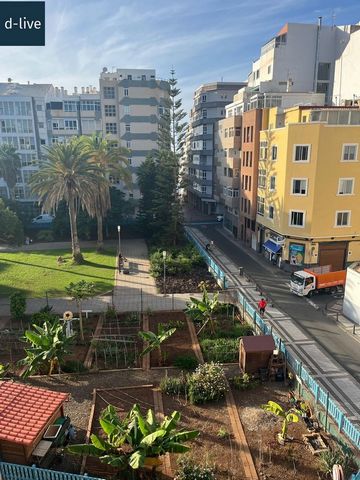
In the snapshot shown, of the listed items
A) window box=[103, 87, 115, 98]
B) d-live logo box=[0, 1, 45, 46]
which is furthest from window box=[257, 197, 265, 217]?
window box=[103, 87, 115, 98]

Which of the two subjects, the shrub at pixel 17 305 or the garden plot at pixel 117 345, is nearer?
the garden plot at pixel 117 345

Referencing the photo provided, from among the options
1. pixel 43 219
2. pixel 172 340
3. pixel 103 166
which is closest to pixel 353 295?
pixel 172 340

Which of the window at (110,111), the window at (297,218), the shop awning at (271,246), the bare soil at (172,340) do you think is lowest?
the bare soil at (172,340)

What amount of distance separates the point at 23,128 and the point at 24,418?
212ft

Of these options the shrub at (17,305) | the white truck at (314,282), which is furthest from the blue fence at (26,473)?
the white truck at (314,282)

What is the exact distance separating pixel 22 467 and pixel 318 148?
1220 inches

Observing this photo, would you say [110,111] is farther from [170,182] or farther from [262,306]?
[262,306]

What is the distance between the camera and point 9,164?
6053 centimetres

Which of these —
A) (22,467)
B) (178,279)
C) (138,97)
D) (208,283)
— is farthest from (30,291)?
(138,97)

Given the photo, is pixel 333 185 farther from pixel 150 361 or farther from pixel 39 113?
pixel 39 113

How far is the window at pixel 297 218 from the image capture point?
34531 mm

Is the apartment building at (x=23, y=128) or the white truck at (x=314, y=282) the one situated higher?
the apartment building at (x=23, y=128)

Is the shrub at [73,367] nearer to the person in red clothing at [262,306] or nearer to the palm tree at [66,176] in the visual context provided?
the person in red clothing at [262,306]

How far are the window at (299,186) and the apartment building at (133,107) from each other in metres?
33.9
